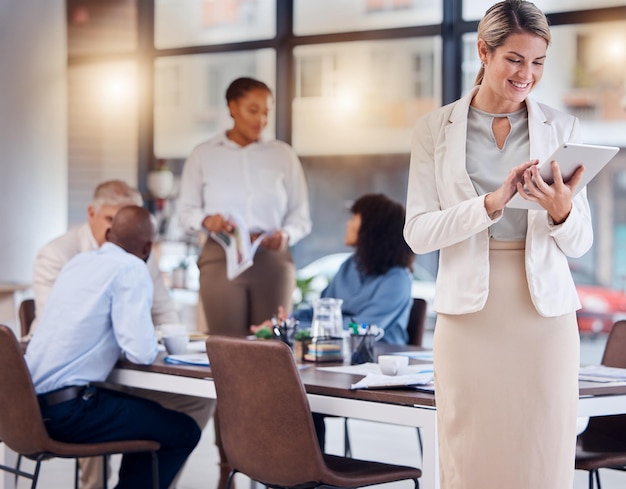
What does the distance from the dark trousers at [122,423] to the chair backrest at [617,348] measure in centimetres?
149

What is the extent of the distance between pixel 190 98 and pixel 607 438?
14.9 feet

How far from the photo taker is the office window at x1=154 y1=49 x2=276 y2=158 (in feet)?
23.7

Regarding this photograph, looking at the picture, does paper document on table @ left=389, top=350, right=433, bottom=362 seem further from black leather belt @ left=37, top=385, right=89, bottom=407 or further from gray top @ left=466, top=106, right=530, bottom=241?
gray top @ left=466, top=106, right=530, bottom=241

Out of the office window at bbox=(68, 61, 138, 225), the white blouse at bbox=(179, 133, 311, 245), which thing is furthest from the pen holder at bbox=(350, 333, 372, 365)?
the office window at bbox=(68, 61, 138, 225)

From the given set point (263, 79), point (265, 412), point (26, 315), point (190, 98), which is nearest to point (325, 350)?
point (265, 412)

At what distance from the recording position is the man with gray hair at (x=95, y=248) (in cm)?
430

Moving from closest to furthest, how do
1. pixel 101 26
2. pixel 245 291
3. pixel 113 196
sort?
pixel 113 196, pixel 245 291, pixel 101 26

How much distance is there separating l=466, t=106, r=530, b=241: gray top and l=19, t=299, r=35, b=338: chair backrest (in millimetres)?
2940

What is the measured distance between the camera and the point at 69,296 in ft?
11.8

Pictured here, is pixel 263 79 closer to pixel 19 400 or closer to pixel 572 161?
pixel 19 400

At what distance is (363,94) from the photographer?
22.2 ft

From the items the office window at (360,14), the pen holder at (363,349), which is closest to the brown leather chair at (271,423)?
the pen holder at (363,349)

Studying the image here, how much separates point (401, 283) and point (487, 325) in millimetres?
2010

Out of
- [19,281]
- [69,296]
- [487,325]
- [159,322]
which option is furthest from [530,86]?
[19,281]
